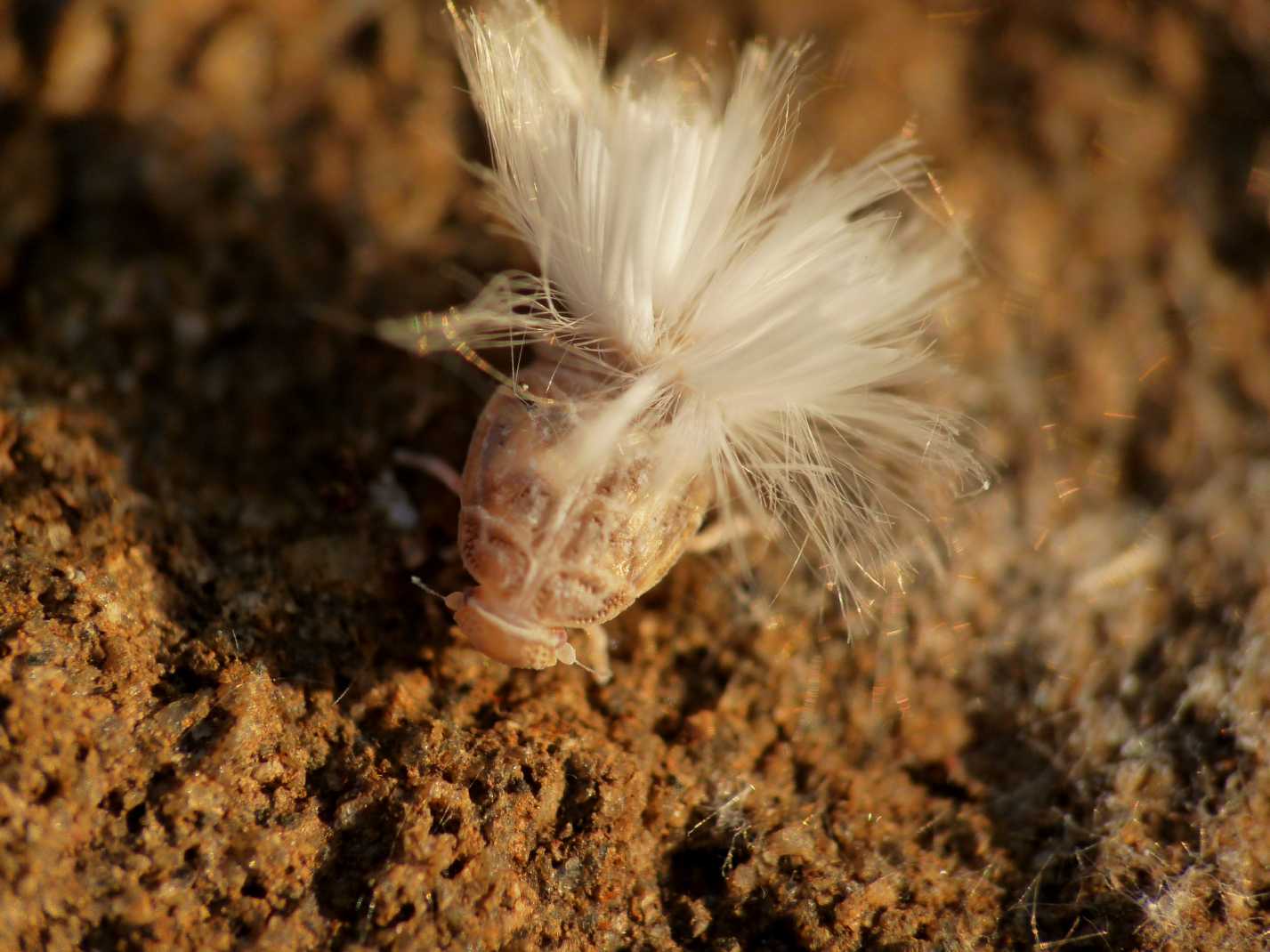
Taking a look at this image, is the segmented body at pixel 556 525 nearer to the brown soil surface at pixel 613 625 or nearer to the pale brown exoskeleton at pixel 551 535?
the pale brown exoskeleton at pixel 551 535

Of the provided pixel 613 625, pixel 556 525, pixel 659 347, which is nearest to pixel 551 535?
pixel 556 525

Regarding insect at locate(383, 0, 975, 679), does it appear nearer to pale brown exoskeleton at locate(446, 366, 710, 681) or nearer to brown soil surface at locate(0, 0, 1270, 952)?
pale brown exoskeleton at locate(446, 366, 710, 681)

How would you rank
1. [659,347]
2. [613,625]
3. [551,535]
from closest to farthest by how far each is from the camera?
[551,535] < [659,347] < [613,625]

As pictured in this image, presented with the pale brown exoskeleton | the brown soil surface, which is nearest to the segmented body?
the pale brown exoskeleton

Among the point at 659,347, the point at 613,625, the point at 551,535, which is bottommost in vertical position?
the point at 613,625

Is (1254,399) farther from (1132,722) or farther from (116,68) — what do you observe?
(116,68)

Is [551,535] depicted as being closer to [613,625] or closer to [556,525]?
[556,525]

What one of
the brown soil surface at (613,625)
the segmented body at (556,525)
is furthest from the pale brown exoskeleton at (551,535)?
the brown soil surface at (613,625)
